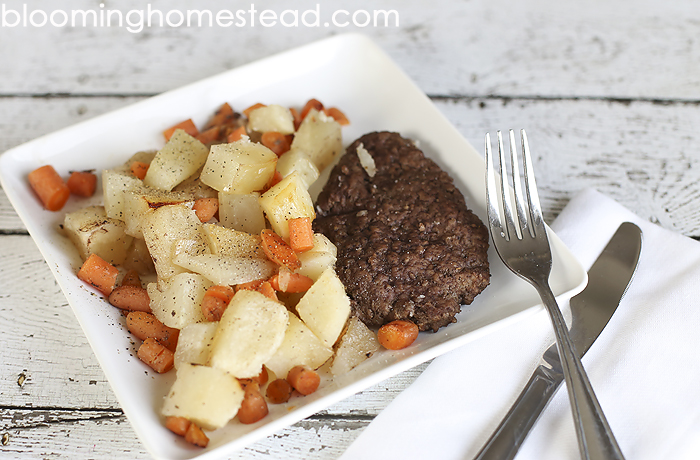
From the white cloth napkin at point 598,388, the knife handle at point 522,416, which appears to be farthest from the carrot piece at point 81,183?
the knife handle at point 522,416

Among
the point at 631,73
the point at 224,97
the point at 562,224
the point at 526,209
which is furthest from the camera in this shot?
the point at 631,73

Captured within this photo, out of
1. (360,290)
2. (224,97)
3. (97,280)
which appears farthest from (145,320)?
(224,97)

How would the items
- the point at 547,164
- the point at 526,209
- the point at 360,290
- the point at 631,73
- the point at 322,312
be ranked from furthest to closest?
the point at 631,73 → the point at 547,164 → the point at 526,209 → the point at 360,290 → the point at 322,312

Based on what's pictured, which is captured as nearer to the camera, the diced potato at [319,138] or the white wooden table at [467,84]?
the white wooden table at [467,84]

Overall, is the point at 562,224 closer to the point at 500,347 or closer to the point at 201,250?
the point at 500,347

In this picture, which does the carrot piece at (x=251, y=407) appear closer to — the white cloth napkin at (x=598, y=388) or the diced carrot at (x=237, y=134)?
the white cloth napkin at (x=598, y=388)

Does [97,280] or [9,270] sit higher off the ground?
[97,280]

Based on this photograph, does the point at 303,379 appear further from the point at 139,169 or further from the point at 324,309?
the point at 139,169
